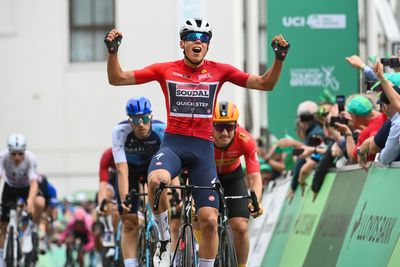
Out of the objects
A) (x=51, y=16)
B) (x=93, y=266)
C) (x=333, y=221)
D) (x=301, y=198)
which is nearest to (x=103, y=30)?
(x=51, y=16)

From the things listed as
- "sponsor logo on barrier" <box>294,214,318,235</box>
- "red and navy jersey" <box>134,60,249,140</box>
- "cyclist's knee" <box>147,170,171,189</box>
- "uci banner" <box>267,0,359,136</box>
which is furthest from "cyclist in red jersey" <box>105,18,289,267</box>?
"uci banner" <box>267,0,359,136</box>

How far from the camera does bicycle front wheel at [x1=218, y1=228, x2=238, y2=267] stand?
11.5 m

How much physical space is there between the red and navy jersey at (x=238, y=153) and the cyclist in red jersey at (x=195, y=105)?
1.43 m

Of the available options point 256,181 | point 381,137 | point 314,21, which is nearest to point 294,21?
point 314,21

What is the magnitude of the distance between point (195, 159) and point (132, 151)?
11.8 ft

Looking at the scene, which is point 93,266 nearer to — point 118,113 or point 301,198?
point 301,198

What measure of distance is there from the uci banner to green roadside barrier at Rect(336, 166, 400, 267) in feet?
32.8

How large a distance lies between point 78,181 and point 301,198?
1029 inches

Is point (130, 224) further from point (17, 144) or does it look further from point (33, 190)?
point (17, 144)

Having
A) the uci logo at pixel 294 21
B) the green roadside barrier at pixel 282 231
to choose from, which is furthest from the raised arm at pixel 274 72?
the uci logo at pixel 294 21

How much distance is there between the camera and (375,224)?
11.3 metres

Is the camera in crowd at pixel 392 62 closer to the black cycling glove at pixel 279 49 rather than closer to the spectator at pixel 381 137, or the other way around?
the spectator at pixel 381 137

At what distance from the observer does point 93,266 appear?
26797 millimetres

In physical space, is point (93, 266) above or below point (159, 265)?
below
